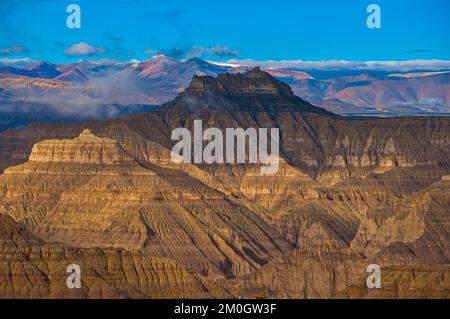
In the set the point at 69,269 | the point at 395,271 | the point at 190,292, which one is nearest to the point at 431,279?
the point at 395,271
